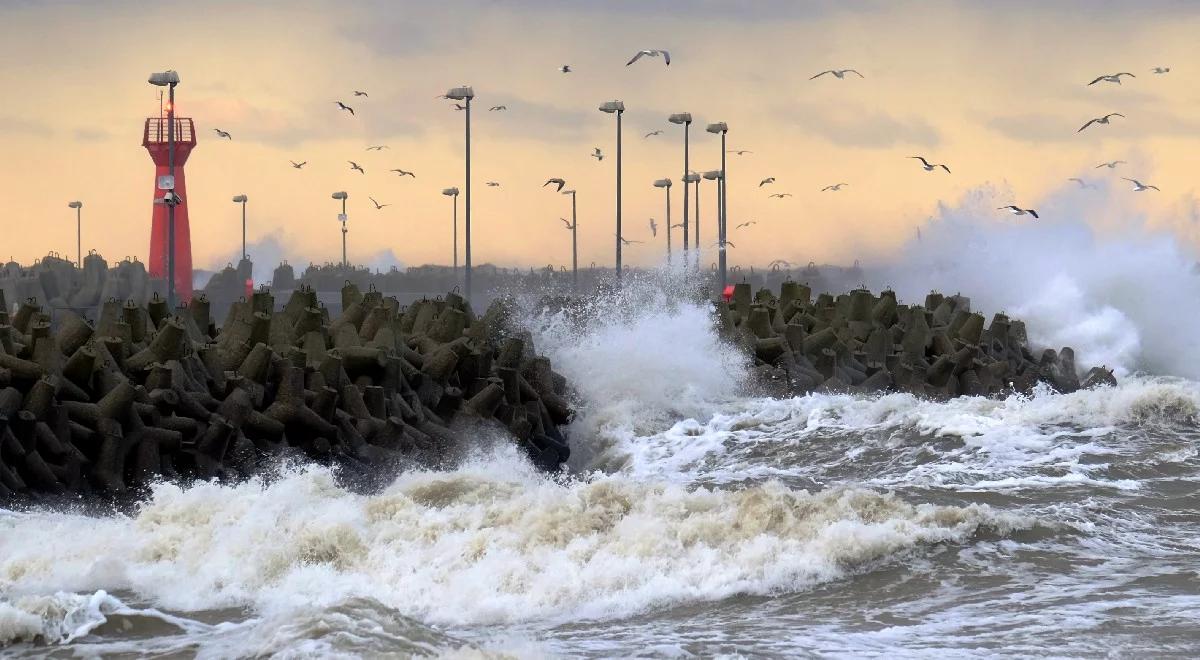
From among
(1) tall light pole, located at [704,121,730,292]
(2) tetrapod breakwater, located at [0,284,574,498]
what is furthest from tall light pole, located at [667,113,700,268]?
(2) tetrapod breakwater, located at [0,284,574,498]

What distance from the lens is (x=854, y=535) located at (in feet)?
39.8

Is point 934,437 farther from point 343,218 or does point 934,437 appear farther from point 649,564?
point 343,218

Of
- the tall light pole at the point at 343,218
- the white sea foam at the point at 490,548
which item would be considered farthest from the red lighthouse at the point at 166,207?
the white sea foam at the point at 490,548

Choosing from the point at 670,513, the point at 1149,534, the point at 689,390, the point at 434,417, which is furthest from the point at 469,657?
the point at 689,390

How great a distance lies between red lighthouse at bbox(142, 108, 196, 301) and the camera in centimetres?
5184

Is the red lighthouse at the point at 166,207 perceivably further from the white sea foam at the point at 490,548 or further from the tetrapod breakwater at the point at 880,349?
the white sea foam at the point at 490,548

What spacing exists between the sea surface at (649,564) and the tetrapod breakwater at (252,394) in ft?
2.74

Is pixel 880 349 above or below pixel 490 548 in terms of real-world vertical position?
above

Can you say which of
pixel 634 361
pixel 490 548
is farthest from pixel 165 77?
pixel 490 548

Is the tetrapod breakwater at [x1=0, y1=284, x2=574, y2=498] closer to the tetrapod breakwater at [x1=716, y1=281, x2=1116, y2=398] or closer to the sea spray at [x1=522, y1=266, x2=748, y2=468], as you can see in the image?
the sea spray at [x1=522, y1=266, x2=748, y2=468]

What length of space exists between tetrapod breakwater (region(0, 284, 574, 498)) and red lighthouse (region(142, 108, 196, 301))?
31.3 m

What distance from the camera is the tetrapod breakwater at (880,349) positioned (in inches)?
906

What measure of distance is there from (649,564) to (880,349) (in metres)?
13.0

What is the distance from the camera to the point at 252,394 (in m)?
17.1
